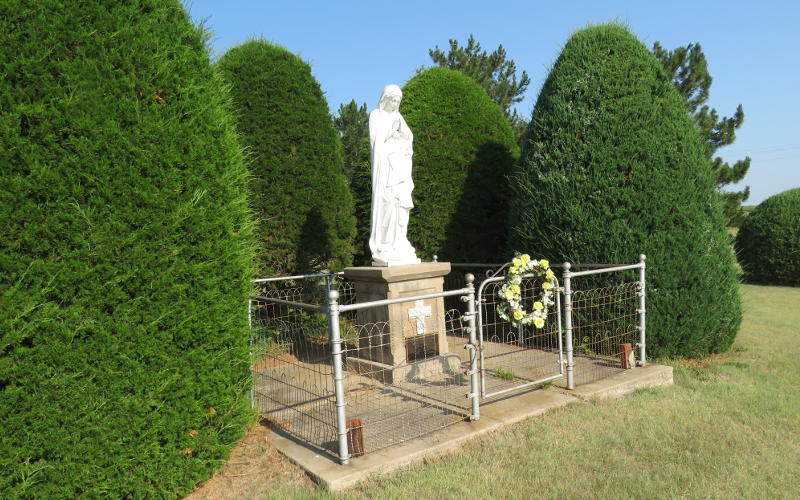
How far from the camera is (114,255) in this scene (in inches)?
114

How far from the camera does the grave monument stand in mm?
5465

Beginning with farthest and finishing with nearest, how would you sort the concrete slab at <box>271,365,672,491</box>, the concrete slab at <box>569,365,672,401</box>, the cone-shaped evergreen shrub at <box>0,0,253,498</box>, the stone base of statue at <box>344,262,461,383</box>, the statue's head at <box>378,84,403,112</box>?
the statue's head at <box>378,84,403,112</box>
the stone base of statue at <box>344,262,461,383</box>
the concrete slab at <box>569,365,672,401</box>
the concrete slab at <box>271,365,672,491</box>
the cone-shaped evergreen shrub at <box>0,0,253,498</box>

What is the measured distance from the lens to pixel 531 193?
6.79 metres

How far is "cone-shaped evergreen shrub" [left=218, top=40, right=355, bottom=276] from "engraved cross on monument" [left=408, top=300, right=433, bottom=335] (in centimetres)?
260

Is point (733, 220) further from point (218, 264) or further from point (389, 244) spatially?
point (218, 264)

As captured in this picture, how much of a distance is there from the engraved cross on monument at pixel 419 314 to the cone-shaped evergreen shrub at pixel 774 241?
43.0ft

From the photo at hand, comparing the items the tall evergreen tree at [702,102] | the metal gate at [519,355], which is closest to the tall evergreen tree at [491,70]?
the tall evergreen tree at [702,102]

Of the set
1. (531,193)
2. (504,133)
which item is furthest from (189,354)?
(504,133)

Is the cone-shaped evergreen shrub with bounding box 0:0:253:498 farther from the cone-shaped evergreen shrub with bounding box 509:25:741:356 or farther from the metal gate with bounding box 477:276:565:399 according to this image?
the cone-shaped evergreen shrub with bounding box 509:25:741:356

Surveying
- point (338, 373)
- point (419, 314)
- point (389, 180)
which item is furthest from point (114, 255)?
point (389, 180)

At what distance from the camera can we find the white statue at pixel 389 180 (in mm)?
5809

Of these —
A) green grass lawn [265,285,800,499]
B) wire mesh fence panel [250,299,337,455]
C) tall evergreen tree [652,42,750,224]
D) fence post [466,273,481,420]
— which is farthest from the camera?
tall evergreen tree [652,42,750,224]

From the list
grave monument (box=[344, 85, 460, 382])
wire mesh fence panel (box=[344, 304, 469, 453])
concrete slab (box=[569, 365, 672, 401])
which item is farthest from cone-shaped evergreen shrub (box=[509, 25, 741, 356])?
wire mesh fence panel (box=[344, 304, 469, 453])

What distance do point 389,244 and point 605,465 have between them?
10.7ft
